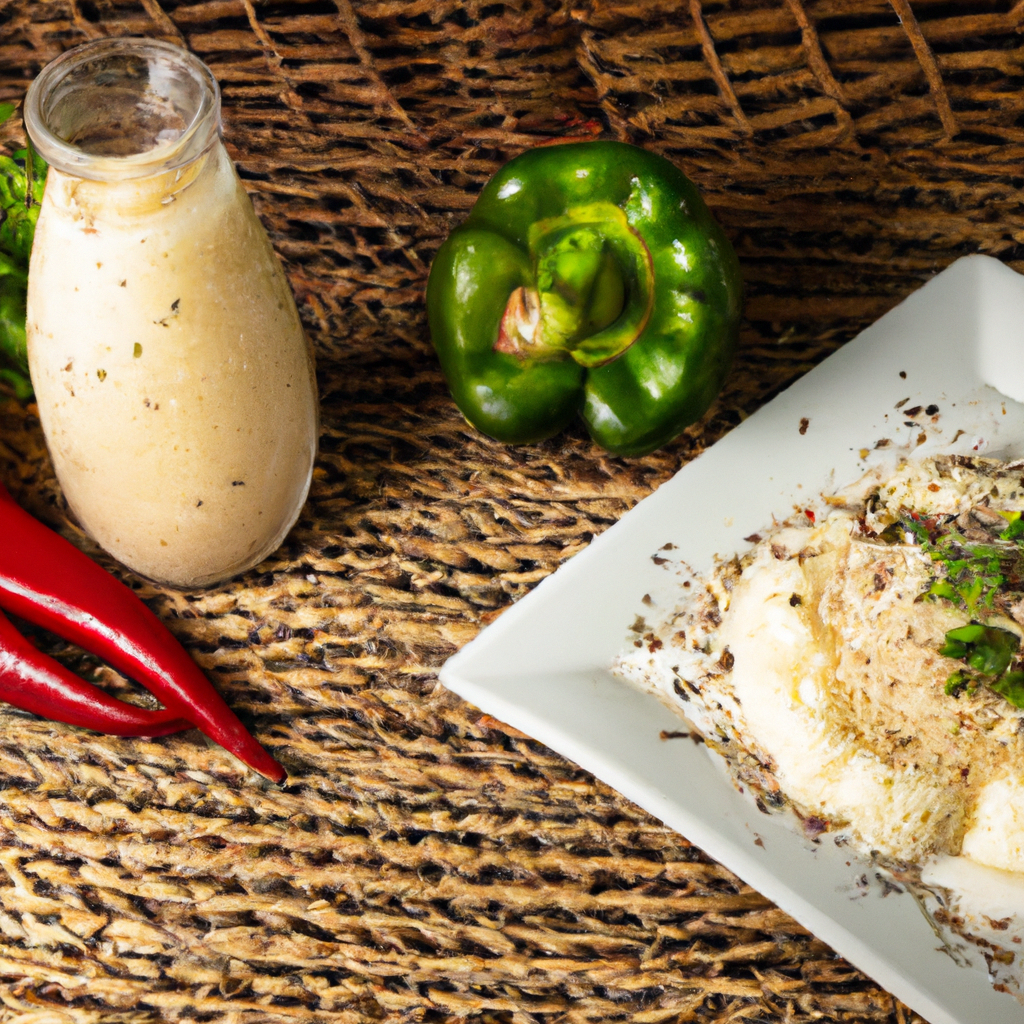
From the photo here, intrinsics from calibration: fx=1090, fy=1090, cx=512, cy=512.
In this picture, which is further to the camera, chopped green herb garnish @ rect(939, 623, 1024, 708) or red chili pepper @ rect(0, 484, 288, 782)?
red chili pepper @ rect(0, 484, 288, 782)

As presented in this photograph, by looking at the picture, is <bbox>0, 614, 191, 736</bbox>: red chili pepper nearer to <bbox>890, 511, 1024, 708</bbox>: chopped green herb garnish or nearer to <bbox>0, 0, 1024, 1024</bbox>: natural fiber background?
<bbox>0, 0, 1024, 1024</bbox>: natural fiber background

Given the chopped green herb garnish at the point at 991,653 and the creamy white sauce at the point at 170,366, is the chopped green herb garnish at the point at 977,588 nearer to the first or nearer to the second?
the chopped green herb garnish at the point at 991,653

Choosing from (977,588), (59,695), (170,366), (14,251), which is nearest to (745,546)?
(977,588)

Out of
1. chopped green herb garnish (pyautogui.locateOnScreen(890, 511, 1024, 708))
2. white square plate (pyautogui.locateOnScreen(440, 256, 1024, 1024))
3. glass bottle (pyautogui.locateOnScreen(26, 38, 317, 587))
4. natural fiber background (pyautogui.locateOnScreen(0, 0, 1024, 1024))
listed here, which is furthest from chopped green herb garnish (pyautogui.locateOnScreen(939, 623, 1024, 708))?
glass bottle (pyautogui.locateOnScreen(26, 38, 317, 587))

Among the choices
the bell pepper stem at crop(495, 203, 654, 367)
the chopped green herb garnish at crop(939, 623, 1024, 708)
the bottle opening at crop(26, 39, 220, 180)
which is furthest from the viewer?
the bell pepper stem at crop(495, 203, 654, 367)

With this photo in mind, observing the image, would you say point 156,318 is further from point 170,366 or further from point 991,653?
point 991,653

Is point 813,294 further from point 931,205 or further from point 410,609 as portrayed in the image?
point 410,609

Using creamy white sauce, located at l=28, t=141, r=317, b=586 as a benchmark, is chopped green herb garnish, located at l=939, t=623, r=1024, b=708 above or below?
below

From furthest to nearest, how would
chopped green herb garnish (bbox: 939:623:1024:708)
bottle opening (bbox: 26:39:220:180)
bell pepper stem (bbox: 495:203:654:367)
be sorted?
1. bell pepper stem (bbox: 495:203:654:367)
2. chopped green herb garnish (bbox: 939:623:1024:708)
3. bottle opening (bbox: 26:39:220:180)

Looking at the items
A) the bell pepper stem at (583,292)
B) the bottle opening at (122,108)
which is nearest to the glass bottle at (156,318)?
the bottle opening at (122,108)
